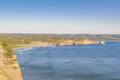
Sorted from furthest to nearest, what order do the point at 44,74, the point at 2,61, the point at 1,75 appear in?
the point at 44,74
the point at 2,61
the point at 1,75

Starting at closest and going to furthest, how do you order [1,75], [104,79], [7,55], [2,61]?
[1,75], [2,61], [7,55], [104,79]

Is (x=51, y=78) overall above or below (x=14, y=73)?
below

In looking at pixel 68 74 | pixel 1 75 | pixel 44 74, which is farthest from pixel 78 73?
pixel 1 75

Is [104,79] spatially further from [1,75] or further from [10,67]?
[1,75]

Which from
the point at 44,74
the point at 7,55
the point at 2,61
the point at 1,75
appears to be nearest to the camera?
the point at 1,75

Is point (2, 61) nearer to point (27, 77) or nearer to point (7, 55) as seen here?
point (7, 55)

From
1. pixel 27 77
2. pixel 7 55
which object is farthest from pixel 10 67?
pixel 27 77

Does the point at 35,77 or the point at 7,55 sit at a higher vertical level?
the point at 7,55

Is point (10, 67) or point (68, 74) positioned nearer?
point (10, 67)

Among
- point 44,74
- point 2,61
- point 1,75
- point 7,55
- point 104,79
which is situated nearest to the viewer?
→ point 1,75
